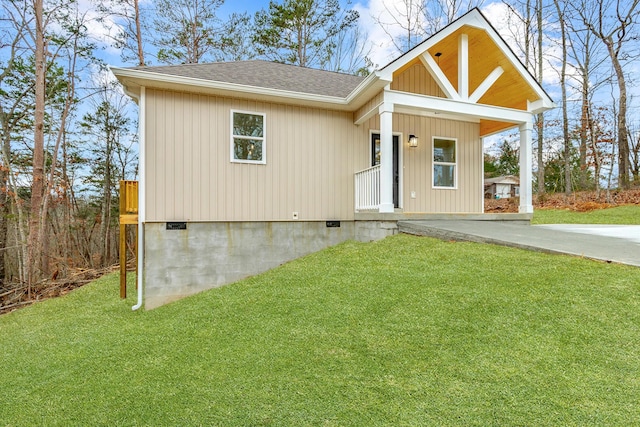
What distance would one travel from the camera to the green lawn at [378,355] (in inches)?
84.7

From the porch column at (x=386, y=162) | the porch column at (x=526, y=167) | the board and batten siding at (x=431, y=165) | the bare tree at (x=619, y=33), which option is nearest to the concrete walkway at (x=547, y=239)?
the porch column at (x=386, y=162)

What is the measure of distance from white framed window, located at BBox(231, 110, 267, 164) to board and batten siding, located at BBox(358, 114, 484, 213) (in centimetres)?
222

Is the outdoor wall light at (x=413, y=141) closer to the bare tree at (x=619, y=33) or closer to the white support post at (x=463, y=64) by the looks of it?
the white support post at (x=463, y=64)

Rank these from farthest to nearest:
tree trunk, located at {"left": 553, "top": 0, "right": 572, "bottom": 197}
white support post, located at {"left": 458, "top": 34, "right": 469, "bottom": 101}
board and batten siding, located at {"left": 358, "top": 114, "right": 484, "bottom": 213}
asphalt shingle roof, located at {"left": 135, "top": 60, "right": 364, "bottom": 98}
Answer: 1. tree trunk, located at {"left": 553, "top": 0, "right": 572, "bottom": 197}
2. board and batten siding, located at {"left": 358, "top": 114, "right": 484, "bottom": 213}
3. white support post, located at {"left": 458, "top": 34, "right": 469, "bottom": 101}
4. asphalt shingle roof, located at {"left": 135, "top": 60, "right": 364, "bottom": 98}

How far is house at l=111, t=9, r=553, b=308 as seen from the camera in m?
5.96

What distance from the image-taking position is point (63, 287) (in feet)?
29.2

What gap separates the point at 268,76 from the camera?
738cm

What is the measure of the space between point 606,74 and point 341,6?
11.8 m

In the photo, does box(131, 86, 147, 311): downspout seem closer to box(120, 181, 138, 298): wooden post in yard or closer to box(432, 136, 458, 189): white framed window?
box(120, 181, 138, 298): wooden post in yard

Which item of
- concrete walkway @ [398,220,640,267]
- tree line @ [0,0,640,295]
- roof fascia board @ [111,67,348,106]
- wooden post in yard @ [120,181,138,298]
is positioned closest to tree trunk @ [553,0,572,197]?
tree line @ [0,0,640,295]

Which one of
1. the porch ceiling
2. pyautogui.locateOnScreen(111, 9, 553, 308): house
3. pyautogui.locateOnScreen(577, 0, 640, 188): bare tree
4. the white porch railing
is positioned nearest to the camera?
pyautogui.locateOnScreen(111, 9, 553, 308): house

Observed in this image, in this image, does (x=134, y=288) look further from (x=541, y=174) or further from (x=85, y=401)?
(x=541, y=174)

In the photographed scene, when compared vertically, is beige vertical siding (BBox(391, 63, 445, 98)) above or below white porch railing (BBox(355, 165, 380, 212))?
above

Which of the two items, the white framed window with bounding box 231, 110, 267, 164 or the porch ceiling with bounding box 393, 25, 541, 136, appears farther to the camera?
the porch ceiling with bounding box 393, 25, 541, 136
